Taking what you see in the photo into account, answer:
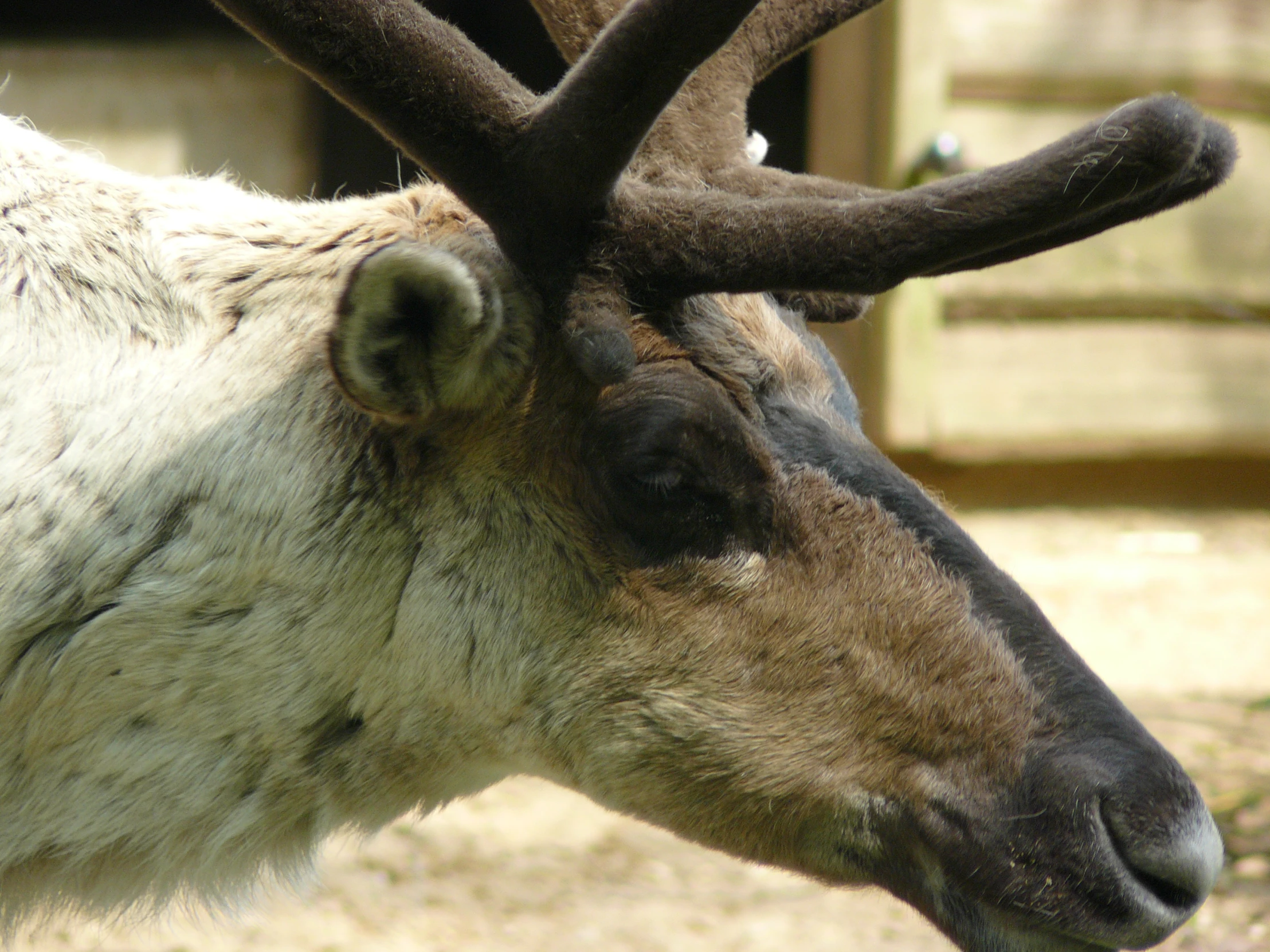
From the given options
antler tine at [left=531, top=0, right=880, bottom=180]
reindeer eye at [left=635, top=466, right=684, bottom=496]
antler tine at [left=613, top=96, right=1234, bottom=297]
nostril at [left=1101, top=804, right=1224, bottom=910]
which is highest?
antler tine at [left=531, top=0, right=880, bottom=180]

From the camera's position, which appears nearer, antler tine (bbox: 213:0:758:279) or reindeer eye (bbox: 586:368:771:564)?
antler tine (bbox: 213:0:758:279)


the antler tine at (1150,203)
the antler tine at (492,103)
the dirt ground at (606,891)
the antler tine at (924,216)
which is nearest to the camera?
the antler tine at (924,216)

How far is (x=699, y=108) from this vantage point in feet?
10.3

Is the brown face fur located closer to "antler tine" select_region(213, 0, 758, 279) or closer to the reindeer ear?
the reindeer ear

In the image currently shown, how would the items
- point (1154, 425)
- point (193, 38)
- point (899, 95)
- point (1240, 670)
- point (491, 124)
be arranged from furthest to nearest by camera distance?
point (193, 38) → point (1154, 425) → point (899, 95) → point (1240, 670) → point (491, 124)

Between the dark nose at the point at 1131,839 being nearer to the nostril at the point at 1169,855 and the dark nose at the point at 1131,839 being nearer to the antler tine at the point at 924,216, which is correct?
the nostril at the point at 1169,855

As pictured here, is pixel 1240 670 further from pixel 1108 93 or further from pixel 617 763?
pixel 617 763

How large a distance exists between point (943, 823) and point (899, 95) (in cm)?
614

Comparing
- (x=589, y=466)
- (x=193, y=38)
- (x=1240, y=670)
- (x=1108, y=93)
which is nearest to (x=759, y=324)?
(x=589, y=466)

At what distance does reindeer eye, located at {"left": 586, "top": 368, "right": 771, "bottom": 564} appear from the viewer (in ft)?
8.41

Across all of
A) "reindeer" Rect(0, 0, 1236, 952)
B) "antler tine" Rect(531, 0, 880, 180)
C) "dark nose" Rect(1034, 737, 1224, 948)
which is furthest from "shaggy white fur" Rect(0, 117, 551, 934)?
"dark nose" Rect(1034, 737, 1224, 948)

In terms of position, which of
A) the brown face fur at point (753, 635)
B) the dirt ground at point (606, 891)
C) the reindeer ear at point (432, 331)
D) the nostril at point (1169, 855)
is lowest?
the dirt ground at point (606, 891)

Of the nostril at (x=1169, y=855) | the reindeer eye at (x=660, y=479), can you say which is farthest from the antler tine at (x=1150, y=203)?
the nostril at (x=1169, y=855)

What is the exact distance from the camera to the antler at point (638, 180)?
230cm
